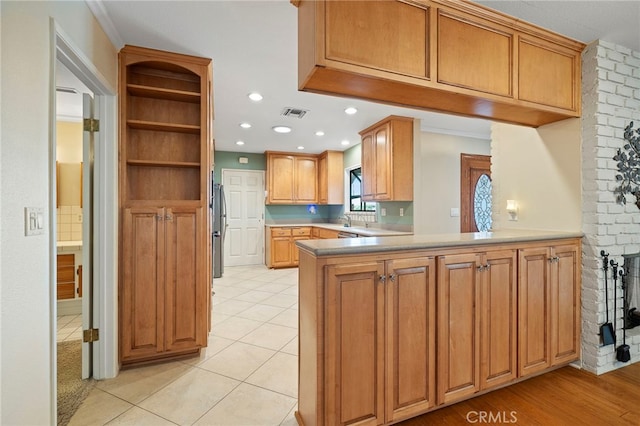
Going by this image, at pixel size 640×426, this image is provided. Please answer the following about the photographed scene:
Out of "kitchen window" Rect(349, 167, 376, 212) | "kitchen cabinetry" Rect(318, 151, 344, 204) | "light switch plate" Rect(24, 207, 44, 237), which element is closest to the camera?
"light switch plate" Rect(24, 207, 44, 237)

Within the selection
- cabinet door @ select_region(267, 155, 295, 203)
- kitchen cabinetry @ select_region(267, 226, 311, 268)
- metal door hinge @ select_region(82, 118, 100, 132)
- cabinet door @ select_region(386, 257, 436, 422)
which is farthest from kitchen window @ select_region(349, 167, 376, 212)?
metal door hinge @ select_region(82, 118, 100, 132)

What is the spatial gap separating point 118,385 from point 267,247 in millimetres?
4294

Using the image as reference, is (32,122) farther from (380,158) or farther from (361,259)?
(380,158)

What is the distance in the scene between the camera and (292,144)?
5695mm

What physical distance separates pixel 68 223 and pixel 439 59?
4425 mm

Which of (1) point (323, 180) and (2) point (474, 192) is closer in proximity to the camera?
(2) point (474, 192)

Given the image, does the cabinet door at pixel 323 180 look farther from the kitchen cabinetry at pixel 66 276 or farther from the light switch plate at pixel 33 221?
the light switch plate at pixel 33 221

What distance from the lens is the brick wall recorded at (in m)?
2.16

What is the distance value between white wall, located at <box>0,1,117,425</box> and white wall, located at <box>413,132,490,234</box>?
13.5ft

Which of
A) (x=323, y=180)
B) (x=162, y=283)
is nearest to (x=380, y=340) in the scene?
(x=162, y=283)

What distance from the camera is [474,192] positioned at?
4.88 metres

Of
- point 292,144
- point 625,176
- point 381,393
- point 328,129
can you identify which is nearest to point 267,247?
point 292,144

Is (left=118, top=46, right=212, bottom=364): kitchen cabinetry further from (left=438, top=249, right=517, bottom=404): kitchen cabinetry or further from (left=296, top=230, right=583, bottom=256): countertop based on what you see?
(left=438, top=249, right=517, bottom=404): kitchen cabinetry

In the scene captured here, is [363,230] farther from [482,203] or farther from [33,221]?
[33,221]
